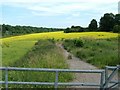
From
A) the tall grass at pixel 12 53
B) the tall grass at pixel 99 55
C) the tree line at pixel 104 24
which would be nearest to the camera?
the tall grass at pixel 99 55

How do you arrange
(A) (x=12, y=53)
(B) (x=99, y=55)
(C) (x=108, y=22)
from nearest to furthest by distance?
(B) (x=99, y=55) → (A) (x=12, y=53) → (C) (x=108, y=22)

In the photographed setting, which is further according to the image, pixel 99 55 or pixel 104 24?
pixel 104 24

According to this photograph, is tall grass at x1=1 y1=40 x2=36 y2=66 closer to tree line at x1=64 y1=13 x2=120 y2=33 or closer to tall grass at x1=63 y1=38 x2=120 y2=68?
tall grass at x1=63 y1=38 x2=120 y2=68

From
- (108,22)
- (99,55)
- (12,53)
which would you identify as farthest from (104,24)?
(99,55)

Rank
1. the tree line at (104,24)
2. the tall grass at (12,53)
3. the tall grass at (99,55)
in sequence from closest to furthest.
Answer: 1. the tall grass at (99,55)
2. the tall grass at (12,53)
3. the tree line at (104,24)

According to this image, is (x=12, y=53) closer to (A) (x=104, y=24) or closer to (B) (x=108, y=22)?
(B) (x=108, y=22)

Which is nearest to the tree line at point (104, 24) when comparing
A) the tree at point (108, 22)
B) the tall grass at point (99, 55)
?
the tree at point (108, 22)

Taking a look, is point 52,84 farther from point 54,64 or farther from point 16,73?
point 54,64

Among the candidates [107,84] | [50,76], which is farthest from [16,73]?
[107,84]

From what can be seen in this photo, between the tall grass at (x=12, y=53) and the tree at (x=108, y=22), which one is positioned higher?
the tree at (x=108, y=22)

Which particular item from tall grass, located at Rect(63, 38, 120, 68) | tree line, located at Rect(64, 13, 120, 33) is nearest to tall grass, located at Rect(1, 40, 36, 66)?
tall grass, located at Rect(63, 38, 120, 68)

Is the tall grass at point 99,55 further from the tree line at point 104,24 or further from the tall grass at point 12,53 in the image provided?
the tree line at point 104,24

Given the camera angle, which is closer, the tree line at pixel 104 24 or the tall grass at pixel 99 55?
the tall grass at pixel 99 55

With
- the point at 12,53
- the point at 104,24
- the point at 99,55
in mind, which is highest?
the point at 104,24
